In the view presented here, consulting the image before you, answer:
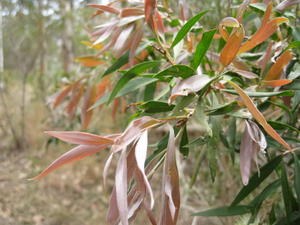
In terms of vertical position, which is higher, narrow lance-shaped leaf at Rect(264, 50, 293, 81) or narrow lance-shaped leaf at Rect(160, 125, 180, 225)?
narrow lance-shaped leaf at Rect(264, 50, 293, 81)

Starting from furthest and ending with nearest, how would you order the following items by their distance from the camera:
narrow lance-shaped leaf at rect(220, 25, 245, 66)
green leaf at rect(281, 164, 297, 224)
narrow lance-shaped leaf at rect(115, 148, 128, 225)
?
green leaf at rect(281, 164, 297, 224), narrow lance-shaped leaf at rect(220, 25, 245, 66), narrow lance-shaped leaf at rect(115, 148, 128, 225)

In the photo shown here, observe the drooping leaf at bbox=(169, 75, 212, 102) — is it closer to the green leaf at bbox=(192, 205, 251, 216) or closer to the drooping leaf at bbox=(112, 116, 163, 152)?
the drooping leaf at bbox=(112, 116, 163, 152)

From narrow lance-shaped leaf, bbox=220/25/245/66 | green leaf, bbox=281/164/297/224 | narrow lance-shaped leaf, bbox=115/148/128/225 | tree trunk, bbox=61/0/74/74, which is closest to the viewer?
narrow lance-shaped leaf, bbox=115/148/128/225

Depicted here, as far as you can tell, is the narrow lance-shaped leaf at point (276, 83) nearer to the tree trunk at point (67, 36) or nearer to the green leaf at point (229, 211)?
the green leaf at point (229, 211)

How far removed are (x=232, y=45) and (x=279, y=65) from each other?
13cm

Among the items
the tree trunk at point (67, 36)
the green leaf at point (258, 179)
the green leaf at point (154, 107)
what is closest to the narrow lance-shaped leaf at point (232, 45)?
the green leaf at point (154, 107)

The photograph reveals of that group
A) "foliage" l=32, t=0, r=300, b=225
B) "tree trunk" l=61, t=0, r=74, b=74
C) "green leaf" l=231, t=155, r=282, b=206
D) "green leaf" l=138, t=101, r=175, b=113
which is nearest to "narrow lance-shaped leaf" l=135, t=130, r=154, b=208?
"foliage" l=32, t=0, r=300, b=225

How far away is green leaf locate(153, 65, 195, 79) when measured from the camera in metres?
→ 0.47

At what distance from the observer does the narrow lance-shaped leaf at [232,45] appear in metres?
0.47

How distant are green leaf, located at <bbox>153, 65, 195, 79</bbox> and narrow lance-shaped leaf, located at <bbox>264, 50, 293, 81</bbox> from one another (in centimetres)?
17

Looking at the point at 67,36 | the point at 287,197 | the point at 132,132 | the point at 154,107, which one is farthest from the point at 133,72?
the point at 67,36

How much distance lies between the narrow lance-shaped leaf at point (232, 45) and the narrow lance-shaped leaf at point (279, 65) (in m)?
0.12

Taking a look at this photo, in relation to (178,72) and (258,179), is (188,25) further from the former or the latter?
(258,179)

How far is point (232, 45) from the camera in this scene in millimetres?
476
